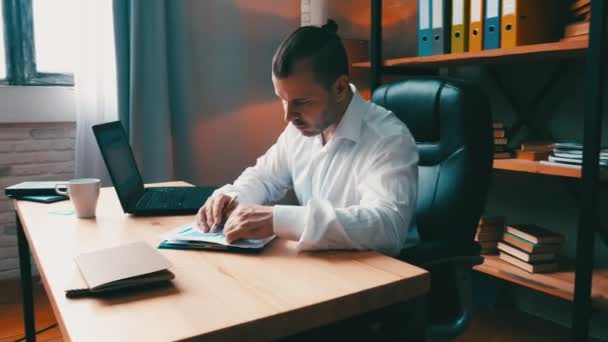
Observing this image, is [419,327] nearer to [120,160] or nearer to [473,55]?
[120,160]

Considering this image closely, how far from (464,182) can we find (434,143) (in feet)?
0.49

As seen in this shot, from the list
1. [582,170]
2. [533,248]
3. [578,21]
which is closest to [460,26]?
[578,21]

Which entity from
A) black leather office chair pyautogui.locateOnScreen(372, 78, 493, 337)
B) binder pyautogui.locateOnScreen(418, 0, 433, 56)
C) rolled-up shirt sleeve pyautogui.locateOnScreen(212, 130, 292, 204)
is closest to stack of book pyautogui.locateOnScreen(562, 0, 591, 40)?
binder pyautogui.locateOnScreen(418, 0, 433, 56)

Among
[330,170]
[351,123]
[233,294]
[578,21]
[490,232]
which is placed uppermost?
[578,21]

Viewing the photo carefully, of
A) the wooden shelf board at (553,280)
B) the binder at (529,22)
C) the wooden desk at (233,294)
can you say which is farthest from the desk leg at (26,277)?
the binder at (529,22)

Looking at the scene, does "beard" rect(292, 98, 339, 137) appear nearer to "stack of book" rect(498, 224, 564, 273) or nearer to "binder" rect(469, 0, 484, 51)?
"binder" rect(469, 0, 484, 51)

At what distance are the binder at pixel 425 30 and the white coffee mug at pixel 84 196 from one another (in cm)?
145

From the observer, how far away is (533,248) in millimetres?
1911

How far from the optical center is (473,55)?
6.13 feet

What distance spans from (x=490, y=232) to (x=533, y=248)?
22 centimetres

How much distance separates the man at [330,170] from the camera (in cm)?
94

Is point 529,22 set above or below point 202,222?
above

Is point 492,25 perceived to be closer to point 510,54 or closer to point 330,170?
point 510,54

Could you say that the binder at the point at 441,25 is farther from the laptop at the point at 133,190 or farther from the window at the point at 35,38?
the window at the point at 35,38
